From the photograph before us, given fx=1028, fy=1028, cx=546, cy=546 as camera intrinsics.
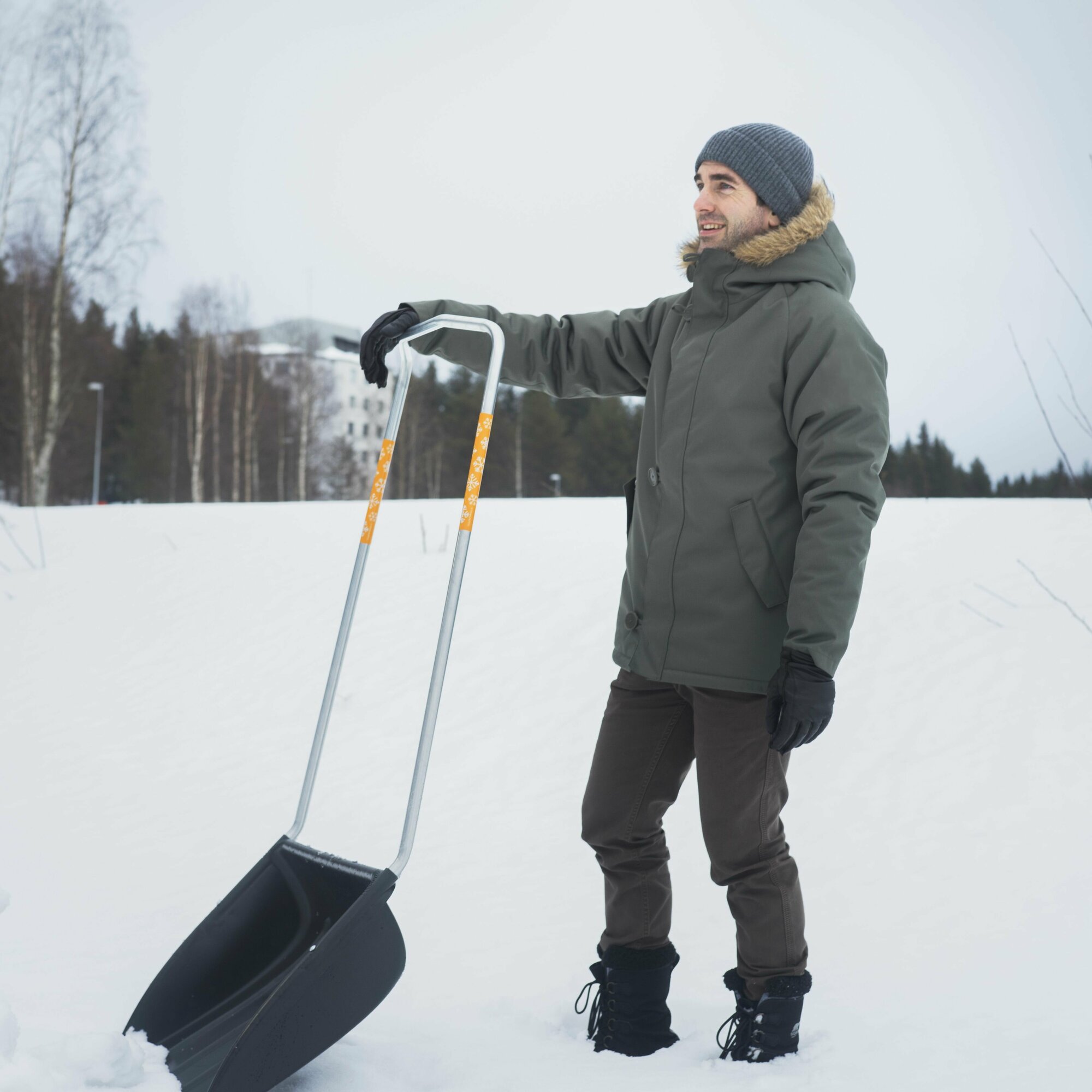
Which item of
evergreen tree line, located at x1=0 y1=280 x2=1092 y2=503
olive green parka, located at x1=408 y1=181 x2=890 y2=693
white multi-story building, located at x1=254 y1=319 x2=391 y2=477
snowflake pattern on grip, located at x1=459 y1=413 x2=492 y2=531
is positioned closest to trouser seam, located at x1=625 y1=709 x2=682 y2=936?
olive green parka, located at x1=408 y1=181 x2=890 y2=693

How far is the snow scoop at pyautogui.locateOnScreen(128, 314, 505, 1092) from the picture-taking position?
1631mm

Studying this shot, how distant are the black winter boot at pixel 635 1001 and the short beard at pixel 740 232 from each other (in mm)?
1357

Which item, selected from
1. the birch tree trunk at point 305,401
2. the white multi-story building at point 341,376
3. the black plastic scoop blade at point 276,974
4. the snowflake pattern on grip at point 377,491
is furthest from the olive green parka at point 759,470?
the white multi-story building at point 341,376

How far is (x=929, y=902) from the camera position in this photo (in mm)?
2807

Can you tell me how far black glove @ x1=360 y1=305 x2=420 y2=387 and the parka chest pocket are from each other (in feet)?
2.52

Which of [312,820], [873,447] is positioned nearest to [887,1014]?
[873,447]

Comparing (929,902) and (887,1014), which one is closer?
(887,1014)

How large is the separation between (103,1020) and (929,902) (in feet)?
6.81

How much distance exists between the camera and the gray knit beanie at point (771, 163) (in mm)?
1923

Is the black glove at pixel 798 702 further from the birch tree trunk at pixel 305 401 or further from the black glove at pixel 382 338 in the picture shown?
the birch tree trunk at pixel 305 401

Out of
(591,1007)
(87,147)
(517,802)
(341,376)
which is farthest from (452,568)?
(341,376)

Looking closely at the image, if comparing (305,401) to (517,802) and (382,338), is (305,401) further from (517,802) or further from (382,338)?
(382,338)

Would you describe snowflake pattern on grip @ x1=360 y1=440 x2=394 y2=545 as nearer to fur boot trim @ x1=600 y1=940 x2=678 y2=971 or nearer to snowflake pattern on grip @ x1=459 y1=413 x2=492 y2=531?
snowflake pattern on grip @ x1=459 y1=413 x2=492 y2=531

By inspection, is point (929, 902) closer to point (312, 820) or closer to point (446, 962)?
point (446, 962)
